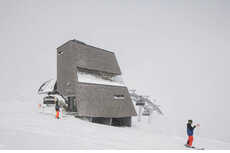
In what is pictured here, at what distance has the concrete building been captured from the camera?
48.8ft

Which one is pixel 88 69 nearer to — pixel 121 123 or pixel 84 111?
pixel 84 111

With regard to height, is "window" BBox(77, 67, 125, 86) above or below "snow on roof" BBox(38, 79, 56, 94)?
above

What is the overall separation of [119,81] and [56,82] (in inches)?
328

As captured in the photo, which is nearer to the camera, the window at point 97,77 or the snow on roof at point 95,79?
the snow on roof at point 95,79

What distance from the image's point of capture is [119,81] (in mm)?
19938

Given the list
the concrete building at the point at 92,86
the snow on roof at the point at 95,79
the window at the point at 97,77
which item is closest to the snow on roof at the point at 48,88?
the concrete building at the point at 92,86

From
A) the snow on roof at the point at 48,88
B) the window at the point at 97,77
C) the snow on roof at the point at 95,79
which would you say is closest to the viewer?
the snow on roof at the point at 95,79

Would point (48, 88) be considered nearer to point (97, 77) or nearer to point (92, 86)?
point (97, 77)

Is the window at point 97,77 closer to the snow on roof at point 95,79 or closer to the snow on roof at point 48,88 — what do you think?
the snow on roof at point 95,79

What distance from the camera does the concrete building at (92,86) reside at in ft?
48.8

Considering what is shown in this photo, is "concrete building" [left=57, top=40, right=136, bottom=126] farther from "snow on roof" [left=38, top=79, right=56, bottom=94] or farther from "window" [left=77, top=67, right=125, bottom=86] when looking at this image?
"snow on roof" [left=38, top=79, right=56, bottom=94]

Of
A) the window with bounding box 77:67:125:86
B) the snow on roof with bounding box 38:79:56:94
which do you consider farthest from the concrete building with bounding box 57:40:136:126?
the snow on roof with bounding box 38:79:56:94

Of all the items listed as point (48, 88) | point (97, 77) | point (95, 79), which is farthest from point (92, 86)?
point (48, 88)

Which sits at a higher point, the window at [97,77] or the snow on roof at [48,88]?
the window at [97,77]
